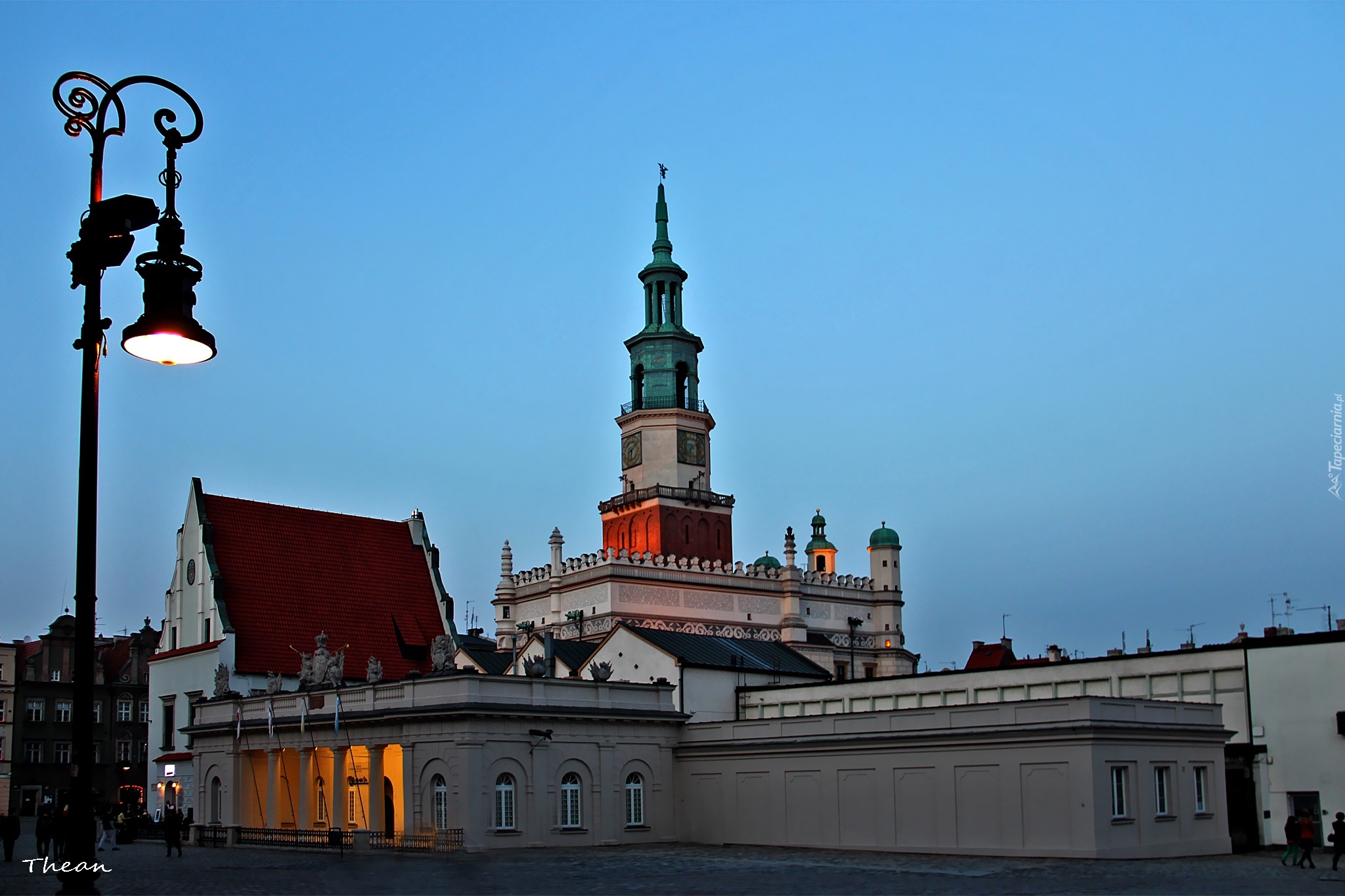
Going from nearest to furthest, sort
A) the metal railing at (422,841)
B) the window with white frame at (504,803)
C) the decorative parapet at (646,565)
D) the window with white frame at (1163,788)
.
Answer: the window with white frame at (1163,788) < the metal railing at (422,841) < the window with white frame at (504,803) < the decorative parapet at (646,565)

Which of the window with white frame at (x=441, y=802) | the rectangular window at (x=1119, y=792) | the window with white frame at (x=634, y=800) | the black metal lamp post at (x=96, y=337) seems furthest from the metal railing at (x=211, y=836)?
the black metal lamp post at (x=96, y=337)

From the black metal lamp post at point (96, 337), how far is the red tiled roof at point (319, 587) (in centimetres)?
4750

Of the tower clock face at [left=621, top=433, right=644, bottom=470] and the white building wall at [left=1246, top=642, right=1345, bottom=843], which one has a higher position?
the tower clock face at [left=621, top=433, right=644, bottom=470]

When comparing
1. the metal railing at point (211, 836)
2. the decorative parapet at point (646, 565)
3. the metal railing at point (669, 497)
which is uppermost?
the metal railing at point (669, 497)

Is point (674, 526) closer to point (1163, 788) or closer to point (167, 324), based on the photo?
point (1163, 788)

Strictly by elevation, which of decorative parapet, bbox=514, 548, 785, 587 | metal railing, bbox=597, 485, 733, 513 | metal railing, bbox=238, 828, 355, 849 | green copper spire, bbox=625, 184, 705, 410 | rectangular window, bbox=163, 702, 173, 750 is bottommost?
metal railing, bbox=238, 828, 355, 849

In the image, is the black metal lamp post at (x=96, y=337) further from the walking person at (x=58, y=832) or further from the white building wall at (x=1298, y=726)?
the white building wall at (x=1298, y=726)

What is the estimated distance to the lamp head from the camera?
10.7 meters

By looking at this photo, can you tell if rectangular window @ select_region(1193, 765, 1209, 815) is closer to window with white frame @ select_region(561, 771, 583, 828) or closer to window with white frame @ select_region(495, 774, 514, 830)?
window with white frame @ select_region(561, 771, 583, 828)

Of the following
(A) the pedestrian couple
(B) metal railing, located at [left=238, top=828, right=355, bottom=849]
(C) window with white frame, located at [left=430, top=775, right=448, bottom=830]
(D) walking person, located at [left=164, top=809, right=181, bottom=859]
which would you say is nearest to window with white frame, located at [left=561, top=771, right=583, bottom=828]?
(C) window with white frame, located at [left=430, top=775, right=448, bottom=830]

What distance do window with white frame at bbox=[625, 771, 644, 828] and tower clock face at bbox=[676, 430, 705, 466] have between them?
164 feet

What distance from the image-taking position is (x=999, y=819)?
120ft

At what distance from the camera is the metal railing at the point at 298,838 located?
127ft

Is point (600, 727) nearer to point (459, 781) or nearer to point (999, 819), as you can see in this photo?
point (459, 781)
